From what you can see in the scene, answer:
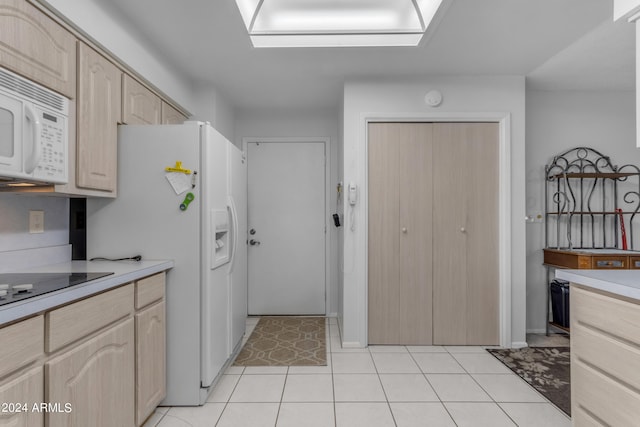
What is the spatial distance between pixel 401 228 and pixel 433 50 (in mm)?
1443

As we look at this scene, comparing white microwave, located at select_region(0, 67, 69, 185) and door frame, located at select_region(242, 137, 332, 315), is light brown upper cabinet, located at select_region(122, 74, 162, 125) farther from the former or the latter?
door frame, located at select_region(242, 137, 332, 315)

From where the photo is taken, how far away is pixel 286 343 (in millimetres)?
3158

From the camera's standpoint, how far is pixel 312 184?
4.06 metres

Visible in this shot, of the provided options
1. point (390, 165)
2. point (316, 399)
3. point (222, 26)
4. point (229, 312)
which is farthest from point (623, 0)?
point (229, 312)

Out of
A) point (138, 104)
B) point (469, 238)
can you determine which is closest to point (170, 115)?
point (138, 104)

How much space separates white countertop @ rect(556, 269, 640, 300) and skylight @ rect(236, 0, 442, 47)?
1744 millimetres

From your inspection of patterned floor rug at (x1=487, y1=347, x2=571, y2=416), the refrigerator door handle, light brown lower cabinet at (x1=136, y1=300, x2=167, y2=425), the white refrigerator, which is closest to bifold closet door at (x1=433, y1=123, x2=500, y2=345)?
patterned floor rug at (x1=487, y1=347, x2=571, y2=416)

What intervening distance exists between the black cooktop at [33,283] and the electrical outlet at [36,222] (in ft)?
1.18

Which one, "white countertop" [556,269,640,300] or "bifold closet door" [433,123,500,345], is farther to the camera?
"bifold closet door" [433,123,500,345]

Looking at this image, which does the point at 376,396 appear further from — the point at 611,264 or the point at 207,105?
the point at 207,105

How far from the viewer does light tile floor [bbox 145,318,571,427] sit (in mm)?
1957

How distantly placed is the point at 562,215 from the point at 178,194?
349 cm

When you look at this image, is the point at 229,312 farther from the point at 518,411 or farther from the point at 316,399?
the point at 518,411

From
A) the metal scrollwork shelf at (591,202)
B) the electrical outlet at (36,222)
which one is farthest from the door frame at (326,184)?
the electrical outlet at (36,222)
